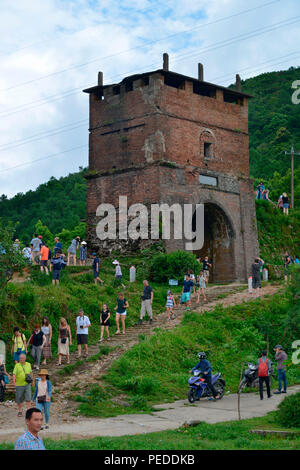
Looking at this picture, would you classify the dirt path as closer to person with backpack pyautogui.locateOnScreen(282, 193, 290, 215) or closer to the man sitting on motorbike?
the man sitting on motorbike

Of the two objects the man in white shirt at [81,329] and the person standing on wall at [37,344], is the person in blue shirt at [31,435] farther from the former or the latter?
the man in white shirt at [81,329]

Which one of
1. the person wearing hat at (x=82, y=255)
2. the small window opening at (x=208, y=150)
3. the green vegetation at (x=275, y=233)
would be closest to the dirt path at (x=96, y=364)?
the person wearing hat at (x=82, y=255)

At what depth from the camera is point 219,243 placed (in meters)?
34.7

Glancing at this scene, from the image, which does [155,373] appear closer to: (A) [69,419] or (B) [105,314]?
(B) [105,314]

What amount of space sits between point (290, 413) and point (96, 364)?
6.95m

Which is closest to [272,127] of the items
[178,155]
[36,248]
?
[178,155]

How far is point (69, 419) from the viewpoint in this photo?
14.5 metres

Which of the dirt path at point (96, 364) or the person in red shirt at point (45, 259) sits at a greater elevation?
the person in red shirt at point (45, 259)

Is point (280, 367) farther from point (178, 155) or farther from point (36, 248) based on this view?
point (178, 155)

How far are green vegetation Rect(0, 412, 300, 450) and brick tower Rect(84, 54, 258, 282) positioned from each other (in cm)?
1847

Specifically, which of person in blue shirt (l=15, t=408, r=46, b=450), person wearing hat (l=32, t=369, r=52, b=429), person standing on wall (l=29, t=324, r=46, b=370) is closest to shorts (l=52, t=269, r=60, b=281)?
person standing on wall (l=29, t=324, r=46, b=370)

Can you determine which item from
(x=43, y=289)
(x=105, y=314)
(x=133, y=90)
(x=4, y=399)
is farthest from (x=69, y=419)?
(x=133, y=90)

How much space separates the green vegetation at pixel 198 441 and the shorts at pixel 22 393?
3146 mm

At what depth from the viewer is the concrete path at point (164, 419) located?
41.5ft
